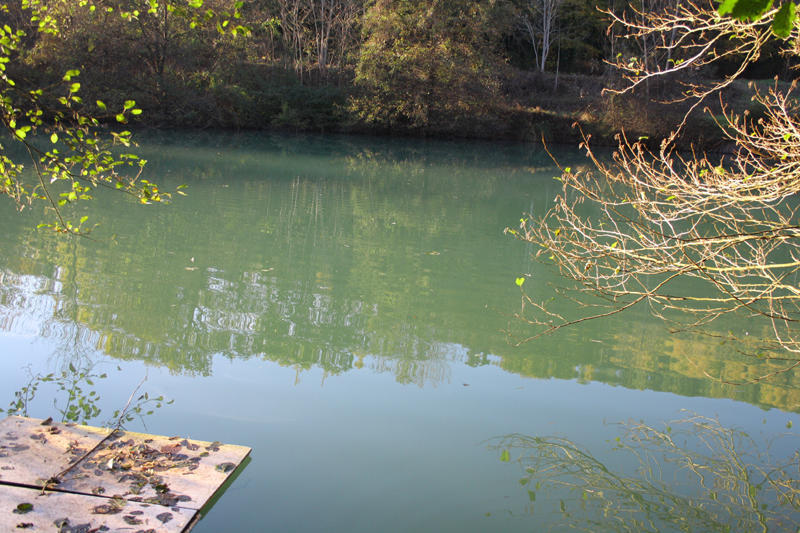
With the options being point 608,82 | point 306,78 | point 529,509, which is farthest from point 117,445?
point 608,82

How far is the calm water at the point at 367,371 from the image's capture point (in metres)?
4.29

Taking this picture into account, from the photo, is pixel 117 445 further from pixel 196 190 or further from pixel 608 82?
pixel 608 82

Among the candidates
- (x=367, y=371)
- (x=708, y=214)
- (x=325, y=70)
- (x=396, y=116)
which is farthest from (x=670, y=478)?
(x=325, y=70)

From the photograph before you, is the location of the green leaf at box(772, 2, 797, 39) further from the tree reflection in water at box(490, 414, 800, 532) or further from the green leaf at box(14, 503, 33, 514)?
the green leaf at box(14, 503, 33, 514)

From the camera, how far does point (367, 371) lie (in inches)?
240

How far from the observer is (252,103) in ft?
95.8

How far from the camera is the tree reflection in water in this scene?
4211mm

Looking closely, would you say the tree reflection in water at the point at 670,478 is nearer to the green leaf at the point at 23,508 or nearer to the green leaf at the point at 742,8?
the green leaf at the point at 23,508

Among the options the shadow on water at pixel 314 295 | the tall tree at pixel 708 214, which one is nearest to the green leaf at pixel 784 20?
the tall tree at pixel 708 214

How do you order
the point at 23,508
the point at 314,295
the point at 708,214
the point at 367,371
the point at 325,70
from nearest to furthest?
the point at 23,508 < the point at 708,214 < the point at 367,371 < the point at 314,295 < the point at 325,70

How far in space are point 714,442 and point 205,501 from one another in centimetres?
349

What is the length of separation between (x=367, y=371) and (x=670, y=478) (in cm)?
247

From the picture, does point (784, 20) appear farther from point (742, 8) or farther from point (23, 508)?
point (23, 508)

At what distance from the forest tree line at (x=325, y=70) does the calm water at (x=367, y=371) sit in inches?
683
